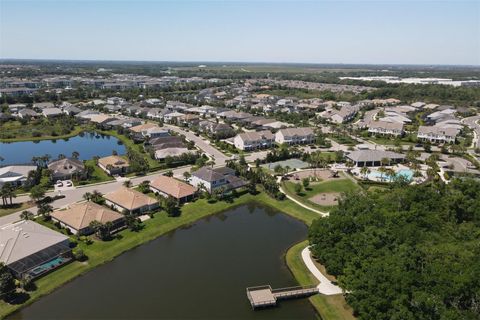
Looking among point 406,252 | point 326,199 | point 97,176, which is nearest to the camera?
point 406,252

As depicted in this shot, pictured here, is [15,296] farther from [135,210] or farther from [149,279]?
[135,210]

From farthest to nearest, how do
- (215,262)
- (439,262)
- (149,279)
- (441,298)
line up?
(215,262)
(149,279)
(439,262)
(441,298)

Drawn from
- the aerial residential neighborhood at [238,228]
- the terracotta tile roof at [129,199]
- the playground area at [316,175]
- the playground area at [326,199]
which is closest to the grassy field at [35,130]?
the aerial residential neighborhood at [238,228]

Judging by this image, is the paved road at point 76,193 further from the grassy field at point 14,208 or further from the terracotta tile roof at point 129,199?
the terracotta tile roof at point 129,199

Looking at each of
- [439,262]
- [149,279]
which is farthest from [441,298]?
[149,279]

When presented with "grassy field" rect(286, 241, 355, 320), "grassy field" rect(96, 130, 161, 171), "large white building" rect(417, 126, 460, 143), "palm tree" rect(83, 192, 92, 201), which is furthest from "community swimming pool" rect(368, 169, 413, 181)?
"palm tree" rect(83, 192, 92, 201)

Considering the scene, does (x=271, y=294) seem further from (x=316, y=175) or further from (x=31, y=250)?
(x=316, y=175)

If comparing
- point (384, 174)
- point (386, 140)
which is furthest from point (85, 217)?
point (386, 140)
